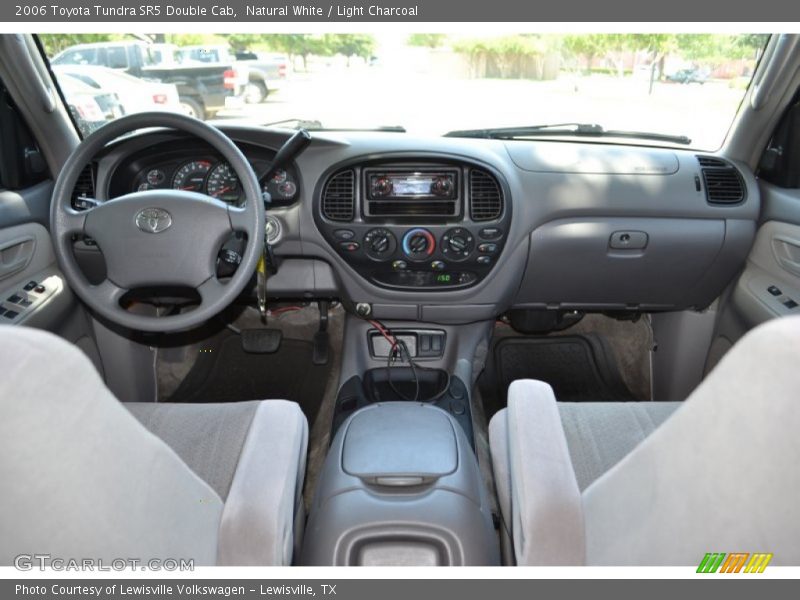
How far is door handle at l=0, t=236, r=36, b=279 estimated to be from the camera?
209cm

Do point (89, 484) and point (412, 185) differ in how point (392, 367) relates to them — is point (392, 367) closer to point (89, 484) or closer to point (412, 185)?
point (412, 185)

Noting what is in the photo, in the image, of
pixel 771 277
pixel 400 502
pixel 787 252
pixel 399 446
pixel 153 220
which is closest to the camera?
pixel 400 502

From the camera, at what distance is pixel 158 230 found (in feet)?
6.22

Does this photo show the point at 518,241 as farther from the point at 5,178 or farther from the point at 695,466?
the point at 5,178

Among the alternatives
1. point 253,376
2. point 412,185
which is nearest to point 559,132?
point 412,185

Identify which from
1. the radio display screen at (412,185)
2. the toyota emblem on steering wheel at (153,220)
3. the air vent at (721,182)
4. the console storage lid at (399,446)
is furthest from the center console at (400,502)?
the air vent at (721,182)

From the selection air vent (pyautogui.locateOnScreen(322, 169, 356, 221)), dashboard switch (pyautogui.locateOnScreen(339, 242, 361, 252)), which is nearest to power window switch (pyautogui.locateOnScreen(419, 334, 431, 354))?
dashboard switch (pyautogui.locateOnScreen(339, 242, 361, 252))

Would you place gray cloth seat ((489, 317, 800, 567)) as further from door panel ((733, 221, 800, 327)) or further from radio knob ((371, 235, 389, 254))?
door panel ((733, 221, 800, 327))

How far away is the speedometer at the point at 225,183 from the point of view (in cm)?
246

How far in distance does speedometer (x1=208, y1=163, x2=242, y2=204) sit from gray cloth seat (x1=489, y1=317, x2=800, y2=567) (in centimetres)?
165

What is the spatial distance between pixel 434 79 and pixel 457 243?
663 millimetres

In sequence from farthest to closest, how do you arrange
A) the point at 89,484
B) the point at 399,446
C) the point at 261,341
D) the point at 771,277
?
the point at 261,341 < the point at 771,277 < the point at 399,446 < the point at 89,484

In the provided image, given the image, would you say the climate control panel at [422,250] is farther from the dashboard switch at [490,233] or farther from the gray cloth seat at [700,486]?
the gray cloth seat at [700,486]

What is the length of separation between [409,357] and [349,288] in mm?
427
